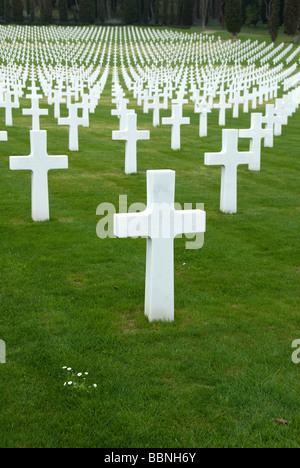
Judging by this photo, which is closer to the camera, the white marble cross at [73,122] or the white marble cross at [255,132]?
the white marble cross at [255,132]

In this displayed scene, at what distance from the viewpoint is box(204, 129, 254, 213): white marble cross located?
8.23 metres

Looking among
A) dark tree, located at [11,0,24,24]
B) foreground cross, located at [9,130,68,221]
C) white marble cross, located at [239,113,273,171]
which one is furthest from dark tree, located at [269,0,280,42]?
foreground cross, located at [9,130,68,221]

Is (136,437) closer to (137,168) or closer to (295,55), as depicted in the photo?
(137,168)

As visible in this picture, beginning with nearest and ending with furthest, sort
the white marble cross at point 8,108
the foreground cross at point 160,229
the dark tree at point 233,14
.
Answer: the foreground cross at point 160,229
the white marble cross at point 8,108
the dark tree at point 233,14

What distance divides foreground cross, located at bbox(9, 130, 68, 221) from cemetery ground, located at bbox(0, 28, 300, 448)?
257 millimetres

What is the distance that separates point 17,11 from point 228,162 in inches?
3215

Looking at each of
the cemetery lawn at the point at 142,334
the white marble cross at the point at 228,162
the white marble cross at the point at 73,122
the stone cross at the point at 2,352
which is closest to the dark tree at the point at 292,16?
the white marble cross at the point at 73,122

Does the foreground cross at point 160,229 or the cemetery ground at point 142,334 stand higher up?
the foreground cross at point 160,229

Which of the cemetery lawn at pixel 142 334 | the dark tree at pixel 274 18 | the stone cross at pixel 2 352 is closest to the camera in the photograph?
the cemetery lawn at pixel 142 334

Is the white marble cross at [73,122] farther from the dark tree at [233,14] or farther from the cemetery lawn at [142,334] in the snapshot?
the dark tree at [233,14]

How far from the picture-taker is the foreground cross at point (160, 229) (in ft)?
15.2

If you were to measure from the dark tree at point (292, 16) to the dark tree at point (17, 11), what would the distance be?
38902 mm

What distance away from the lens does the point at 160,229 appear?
4754 millimetres

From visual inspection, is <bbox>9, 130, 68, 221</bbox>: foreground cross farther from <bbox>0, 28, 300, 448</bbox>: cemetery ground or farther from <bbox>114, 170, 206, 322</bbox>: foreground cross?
<bbox>114, 170, 206, 322</bbox>: foreground cross
